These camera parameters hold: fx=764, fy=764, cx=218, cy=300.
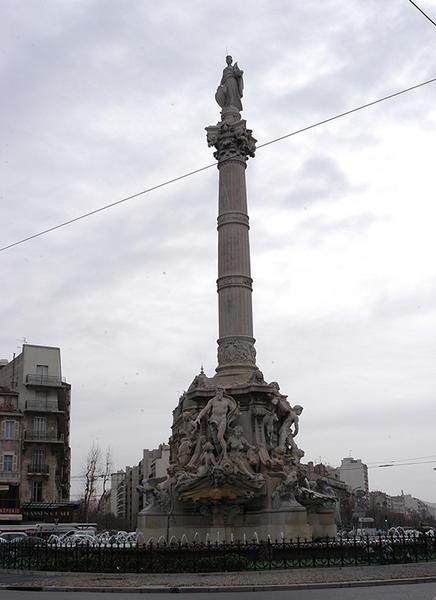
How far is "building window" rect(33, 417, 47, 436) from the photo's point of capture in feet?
191

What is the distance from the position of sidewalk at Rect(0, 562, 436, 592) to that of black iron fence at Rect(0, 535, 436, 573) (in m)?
0.58

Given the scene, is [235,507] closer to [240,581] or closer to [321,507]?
[321,507]

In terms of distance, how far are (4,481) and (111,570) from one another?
39.1 metres

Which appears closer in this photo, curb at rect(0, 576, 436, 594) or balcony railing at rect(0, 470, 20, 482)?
curb at rect(0, 576, 436, 594)

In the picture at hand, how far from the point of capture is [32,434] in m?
57.7

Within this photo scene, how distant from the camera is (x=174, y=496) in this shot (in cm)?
2564

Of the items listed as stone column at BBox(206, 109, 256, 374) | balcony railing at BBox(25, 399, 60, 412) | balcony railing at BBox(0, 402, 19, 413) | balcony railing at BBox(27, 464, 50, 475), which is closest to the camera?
stone column at BBox(206, 109, 256, 374)

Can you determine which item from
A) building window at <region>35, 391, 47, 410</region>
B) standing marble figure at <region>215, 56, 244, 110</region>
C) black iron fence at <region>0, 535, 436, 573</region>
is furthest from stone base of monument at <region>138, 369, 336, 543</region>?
building window at <region>35, 391, 47, 410</region>

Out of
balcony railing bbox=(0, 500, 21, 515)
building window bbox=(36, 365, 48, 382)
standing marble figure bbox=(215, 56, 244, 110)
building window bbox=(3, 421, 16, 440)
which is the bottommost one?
balcony railing bbox=(0, 500, 21, 515)

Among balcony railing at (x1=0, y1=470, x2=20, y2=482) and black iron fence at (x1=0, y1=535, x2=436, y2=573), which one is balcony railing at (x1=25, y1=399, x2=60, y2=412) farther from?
black iron fence at (x1=0, y1=535, x2=436, y2=573)

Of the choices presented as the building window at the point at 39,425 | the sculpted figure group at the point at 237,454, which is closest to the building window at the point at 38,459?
the building window at the point at 39,425

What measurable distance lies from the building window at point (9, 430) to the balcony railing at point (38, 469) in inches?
103

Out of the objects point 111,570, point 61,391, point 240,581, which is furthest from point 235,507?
point 61,391

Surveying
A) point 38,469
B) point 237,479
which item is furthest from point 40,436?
point 237,479
